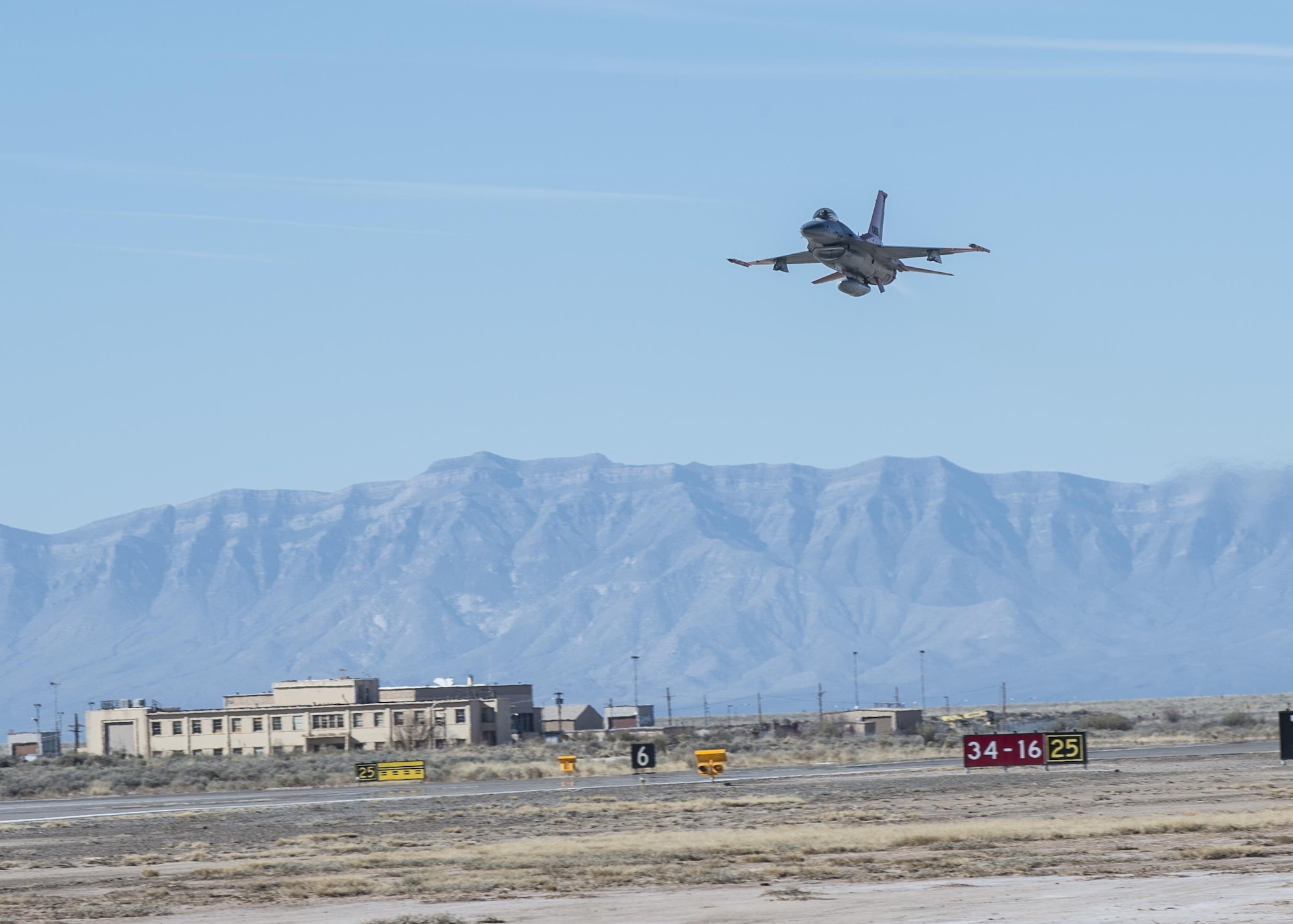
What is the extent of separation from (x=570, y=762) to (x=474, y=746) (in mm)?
62285

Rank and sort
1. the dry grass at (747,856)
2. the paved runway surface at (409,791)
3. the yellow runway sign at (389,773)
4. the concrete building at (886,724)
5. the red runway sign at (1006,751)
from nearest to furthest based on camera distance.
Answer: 1. the dry grass at (747,856)
2. the paved runway surface at (409,791)
3. the red runway sign at (1006,751)
4. the yellow runway sign at (389,773)
5. the concrete building at (886,724)

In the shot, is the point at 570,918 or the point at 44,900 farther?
the point at 44,900

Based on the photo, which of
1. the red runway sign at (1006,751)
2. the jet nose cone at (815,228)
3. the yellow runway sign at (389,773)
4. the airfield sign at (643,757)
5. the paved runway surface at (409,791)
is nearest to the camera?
the jet nose cone at (815,228)

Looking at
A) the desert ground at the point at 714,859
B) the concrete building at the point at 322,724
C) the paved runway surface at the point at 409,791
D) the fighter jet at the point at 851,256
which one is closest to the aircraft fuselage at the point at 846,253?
the fighter jet at the point at 851,256

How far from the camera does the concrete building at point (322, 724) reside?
153875 millimetres

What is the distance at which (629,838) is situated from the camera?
47594mm

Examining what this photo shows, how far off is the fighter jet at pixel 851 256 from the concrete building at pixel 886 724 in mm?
112101

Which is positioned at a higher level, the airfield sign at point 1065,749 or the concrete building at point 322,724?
the concrete building at point 322,724

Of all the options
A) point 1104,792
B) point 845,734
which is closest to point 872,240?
point 1104,792

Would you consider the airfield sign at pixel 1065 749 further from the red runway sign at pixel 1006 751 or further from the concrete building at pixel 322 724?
the concrete building at pixel 322 724

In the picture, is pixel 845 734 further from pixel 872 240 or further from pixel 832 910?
pixel 832 910

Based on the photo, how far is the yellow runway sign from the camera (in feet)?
313

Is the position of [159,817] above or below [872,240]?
below

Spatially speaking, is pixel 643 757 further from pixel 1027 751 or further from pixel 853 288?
pixel 853 288
